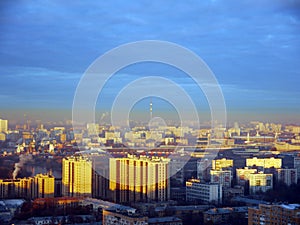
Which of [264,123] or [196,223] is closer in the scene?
[196,223]

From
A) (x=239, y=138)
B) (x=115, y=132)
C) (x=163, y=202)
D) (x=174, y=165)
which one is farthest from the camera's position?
(x=239, y=138)

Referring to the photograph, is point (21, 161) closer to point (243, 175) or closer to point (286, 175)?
point (243, 175)

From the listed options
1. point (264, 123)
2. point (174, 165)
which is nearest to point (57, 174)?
point (174, 165)

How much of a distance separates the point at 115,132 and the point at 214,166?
2139 mm

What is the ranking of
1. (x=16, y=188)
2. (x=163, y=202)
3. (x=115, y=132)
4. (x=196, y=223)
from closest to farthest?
(x=196, y=223) < (x=163, y=202) < (x=16, y=188) < (x=115, y=132)

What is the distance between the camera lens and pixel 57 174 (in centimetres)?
715

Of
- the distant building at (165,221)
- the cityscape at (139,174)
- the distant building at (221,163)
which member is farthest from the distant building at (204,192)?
the distant building at (165,221)

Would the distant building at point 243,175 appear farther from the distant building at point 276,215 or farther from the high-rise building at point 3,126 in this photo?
the distant building at point 276,215

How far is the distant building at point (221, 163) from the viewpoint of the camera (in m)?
8.45

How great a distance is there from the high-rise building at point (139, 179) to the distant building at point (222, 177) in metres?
1.25

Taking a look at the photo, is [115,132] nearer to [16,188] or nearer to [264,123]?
[16,188]

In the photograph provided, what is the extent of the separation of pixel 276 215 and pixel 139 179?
308cm

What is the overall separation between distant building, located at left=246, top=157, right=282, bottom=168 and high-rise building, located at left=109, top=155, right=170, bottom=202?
275 centimetres

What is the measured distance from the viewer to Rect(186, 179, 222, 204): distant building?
6.58 metres
